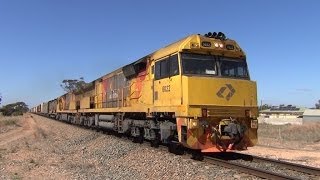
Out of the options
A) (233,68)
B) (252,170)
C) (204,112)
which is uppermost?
(233,68)

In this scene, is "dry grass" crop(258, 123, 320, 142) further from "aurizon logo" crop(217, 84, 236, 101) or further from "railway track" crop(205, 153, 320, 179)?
"aurizon logo" crop(217, 84, 236, 101)

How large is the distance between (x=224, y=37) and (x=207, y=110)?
292 cm

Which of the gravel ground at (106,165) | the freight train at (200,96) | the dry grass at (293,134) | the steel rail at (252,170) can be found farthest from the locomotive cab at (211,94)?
the dry grass at (293,134)

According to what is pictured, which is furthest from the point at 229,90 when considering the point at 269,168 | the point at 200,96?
the point at 269,168

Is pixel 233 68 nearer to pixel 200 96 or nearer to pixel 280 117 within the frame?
pixel 200 96

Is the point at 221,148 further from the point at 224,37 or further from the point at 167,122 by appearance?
the point at 224,37

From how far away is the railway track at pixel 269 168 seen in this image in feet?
35.0

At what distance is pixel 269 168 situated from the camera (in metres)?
12.2

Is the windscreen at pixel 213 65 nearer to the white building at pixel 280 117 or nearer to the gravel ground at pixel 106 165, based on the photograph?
the gravel ground at pixel 106 165

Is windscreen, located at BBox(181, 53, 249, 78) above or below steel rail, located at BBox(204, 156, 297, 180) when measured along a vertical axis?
above

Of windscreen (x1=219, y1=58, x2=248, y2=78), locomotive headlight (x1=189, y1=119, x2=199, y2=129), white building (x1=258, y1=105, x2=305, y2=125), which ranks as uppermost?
windscreen (x1=219, y1=58, x2=248, y2=78)

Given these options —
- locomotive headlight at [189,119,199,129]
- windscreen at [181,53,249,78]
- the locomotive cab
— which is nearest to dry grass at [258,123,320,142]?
windscreen at [181,53,249,78]

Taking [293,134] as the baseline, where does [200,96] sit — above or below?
above

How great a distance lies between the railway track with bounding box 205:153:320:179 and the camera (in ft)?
35.0
